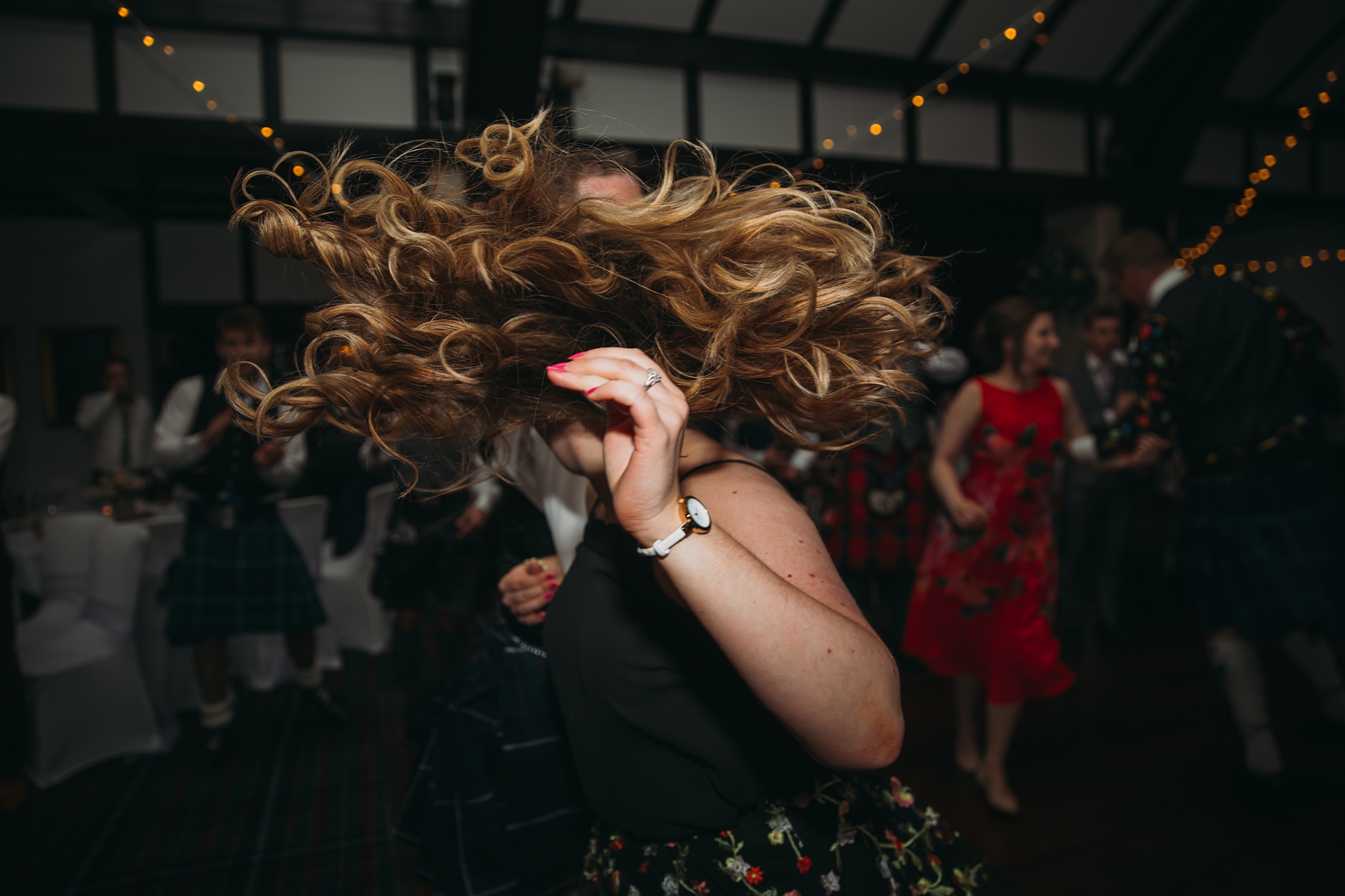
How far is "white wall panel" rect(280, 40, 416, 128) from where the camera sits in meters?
4.99

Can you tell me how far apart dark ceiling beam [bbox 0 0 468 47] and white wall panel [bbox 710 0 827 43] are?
6.49 feet

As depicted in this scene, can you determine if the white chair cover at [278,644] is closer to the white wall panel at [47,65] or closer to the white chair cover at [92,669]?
the white chair cover at [92,669]

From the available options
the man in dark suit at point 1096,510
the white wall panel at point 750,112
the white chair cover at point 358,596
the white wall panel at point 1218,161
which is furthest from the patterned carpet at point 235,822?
the white wall panel at point 1218,161

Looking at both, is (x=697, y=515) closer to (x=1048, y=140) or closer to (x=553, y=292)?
(x=553, y=292)

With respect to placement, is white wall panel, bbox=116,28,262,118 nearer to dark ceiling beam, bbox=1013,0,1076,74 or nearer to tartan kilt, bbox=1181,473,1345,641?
tartan kilt, bbox=1181,473,1345,641

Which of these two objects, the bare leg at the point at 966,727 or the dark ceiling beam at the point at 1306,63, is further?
the dark ceiling beam at the point at 1306,63

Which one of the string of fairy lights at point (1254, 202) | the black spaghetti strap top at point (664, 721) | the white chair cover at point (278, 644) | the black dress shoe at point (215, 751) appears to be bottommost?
the black dress shoe at point (215, 751)

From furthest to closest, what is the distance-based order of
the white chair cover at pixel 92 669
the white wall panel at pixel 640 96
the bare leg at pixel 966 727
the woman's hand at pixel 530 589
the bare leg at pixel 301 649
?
the white wall panel at pixel 640 96
the bare leg at pixel 301 649
the white chair cover at pixel 92 669
the bare leg at pixel 966 727
the woman's hand at pixel 530 589

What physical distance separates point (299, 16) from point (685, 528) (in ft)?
18.9

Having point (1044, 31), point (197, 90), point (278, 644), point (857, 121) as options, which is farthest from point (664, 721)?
point (1044, 31)

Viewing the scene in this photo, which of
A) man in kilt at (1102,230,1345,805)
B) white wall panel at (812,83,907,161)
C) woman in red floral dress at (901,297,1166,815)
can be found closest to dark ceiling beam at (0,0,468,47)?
white wall panel at (812,83,907,161)

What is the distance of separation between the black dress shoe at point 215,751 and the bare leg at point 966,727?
275cm

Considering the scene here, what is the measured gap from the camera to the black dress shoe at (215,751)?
2.76 m

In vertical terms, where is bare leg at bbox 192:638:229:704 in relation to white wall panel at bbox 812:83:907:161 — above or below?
below
